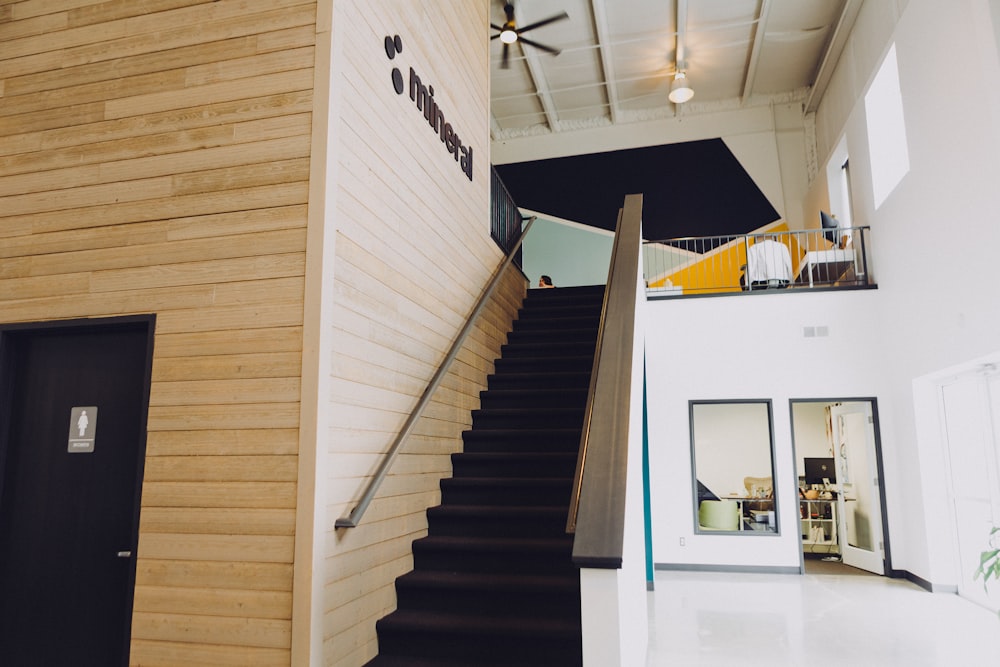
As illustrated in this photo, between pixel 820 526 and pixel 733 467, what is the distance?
7.02 feet

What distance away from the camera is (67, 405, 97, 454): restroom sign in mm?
3562

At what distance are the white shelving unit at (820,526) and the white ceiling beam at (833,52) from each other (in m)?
6.36

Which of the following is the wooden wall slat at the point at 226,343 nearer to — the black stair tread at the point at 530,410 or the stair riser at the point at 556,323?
the black stair tread at the point at 530,410

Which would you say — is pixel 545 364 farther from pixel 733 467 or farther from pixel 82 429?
pixel 733 467

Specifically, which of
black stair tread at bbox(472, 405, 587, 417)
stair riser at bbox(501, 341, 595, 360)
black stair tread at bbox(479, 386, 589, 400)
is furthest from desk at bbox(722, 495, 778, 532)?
black stair tread at bbox(472, 405, 587, 417)

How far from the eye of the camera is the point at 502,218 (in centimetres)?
755

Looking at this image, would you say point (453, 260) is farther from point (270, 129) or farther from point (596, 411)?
point (596, 411)

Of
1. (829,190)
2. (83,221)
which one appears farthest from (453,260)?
(829,190)

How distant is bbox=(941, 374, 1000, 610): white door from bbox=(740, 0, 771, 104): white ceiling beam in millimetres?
5604

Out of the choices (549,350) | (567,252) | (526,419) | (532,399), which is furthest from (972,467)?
(567,252)

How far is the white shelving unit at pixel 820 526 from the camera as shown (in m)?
10.3

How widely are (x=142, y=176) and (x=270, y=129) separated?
0.73 metres

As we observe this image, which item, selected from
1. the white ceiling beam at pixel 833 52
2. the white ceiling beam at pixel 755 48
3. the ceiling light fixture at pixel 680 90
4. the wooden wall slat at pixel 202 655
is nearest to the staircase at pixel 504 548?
the wooden wall slat at pixel 202 655

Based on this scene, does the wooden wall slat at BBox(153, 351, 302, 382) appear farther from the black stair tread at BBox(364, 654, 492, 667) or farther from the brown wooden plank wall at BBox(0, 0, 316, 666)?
the black stair tread at BBox(364, 654, 492, 667)
